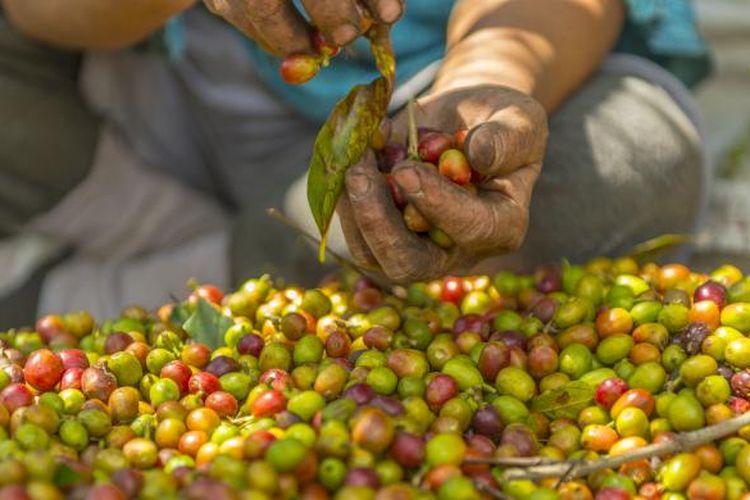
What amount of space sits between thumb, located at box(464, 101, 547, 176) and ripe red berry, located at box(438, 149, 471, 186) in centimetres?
1

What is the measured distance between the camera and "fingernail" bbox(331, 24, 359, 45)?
1426 millimetres

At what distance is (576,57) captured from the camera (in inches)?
86.8

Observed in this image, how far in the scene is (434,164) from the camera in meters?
1.49

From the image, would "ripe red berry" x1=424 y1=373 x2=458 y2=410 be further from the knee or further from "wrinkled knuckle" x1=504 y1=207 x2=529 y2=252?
the knee

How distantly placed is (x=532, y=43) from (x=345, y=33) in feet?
2.39

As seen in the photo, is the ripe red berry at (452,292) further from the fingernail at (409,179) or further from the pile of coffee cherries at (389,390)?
the fingernail at (409,179)

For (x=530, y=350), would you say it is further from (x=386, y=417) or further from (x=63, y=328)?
(x=63, y=328)

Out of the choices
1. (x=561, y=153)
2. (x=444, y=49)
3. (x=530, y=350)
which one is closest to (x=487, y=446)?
(x=530, y=350)

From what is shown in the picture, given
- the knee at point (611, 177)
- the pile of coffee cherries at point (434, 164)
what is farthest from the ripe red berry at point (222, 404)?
the knee at point (611, 177)

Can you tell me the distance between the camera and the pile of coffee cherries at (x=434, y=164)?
4.78ft

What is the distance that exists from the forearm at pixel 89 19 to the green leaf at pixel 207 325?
35.4 inches

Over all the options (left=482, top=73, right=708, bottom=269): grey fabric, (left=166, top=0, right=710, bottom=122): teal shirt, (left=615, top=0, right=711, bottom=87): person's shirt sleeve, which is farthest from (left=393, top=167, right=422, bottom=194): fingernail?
(left=615, top=0, right=711, bottom=87): person's shirt sleeve

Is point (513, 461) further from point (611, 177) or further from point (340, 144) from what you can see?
point (611, 177)

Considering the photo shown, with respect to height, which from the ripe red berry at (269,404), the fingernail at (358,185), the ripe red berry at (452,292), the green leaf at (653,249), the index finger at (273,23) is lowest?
the green leaf at (653,249)
